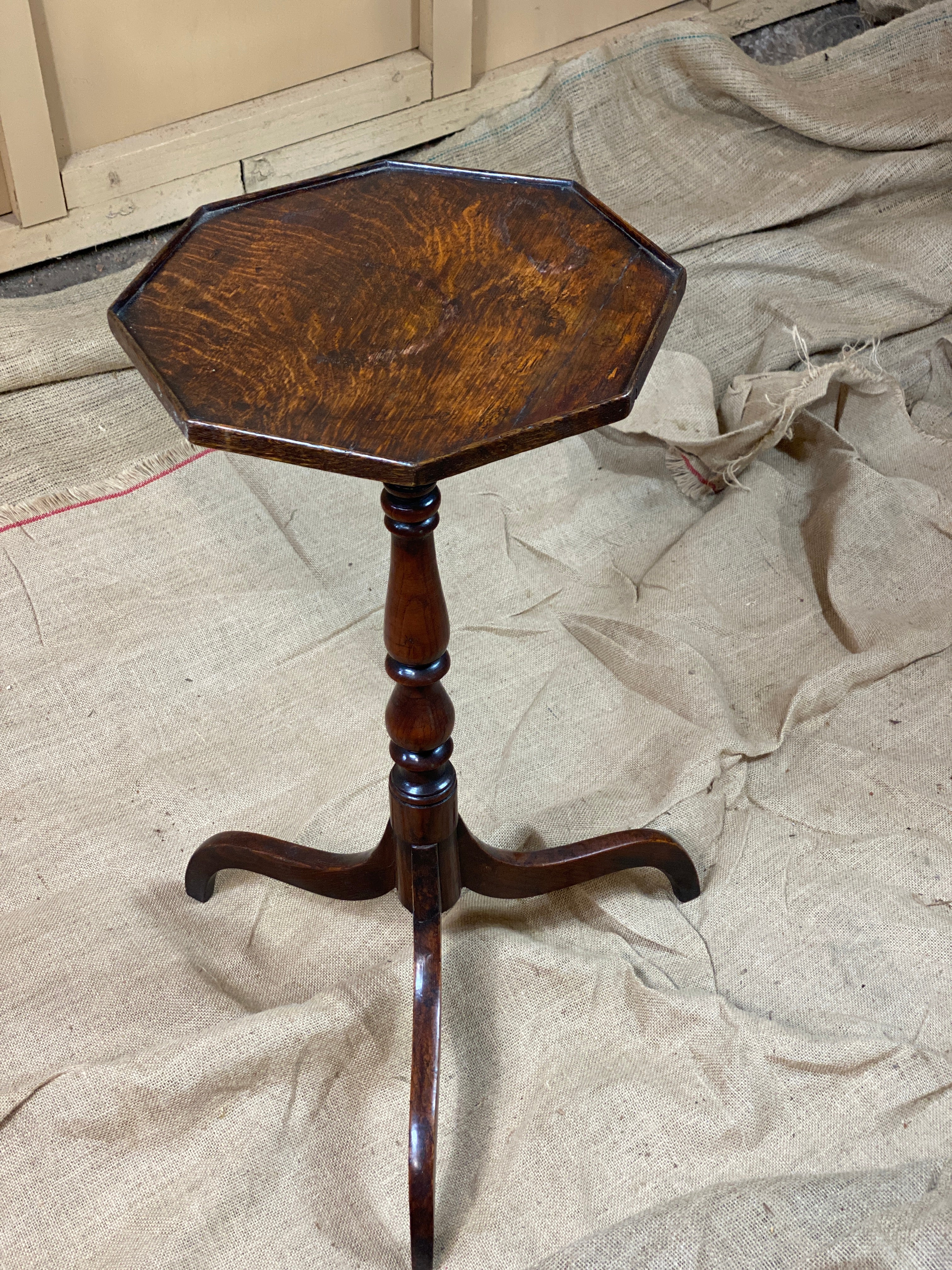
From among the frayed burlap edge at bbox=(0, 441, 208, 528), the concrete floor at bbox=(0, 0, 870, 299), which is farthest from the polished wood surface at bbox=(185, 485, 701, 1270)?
the concrete floor at bbox=(0, 0, 870, 299)

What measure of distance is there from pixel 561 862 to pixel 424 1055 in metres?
0.27

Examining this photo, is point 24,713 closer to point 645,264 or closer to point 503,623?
point 503,623

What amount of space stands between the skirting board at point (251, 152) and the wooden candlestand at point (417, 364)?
1005 mm

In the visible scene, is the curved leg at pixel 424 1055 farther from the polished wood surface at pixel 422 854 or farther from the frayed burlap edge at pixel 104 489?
the frayed burlap edge at pixel 104 489

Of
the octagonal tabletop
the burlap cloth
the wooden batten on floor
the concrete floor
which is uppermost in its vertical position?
the octagonal tabletop

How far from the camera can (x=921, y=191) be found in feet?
7.85

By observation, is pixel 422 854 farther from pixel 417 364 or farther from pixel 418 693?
pixel 417 364

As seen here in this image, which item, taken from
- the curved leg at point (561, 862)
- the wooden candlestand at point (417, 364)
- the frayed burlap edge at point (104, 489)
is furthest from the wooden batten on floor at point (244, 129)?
the curved leg at point (561, 862)

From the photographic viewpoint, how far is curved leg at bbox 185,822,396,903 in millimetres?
1435

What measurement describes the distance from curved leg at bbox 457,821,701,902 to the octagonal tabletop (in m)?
0.58

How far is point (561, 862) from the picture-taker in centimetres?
144

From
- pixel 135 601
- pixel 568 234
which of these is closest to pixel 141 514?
pixel 135 601

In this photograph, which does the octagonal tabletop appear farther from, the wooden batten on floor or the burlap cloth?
the wooden batten on floor

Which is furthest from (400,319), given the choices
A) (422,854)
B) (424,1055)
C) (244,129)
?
(244,129)
